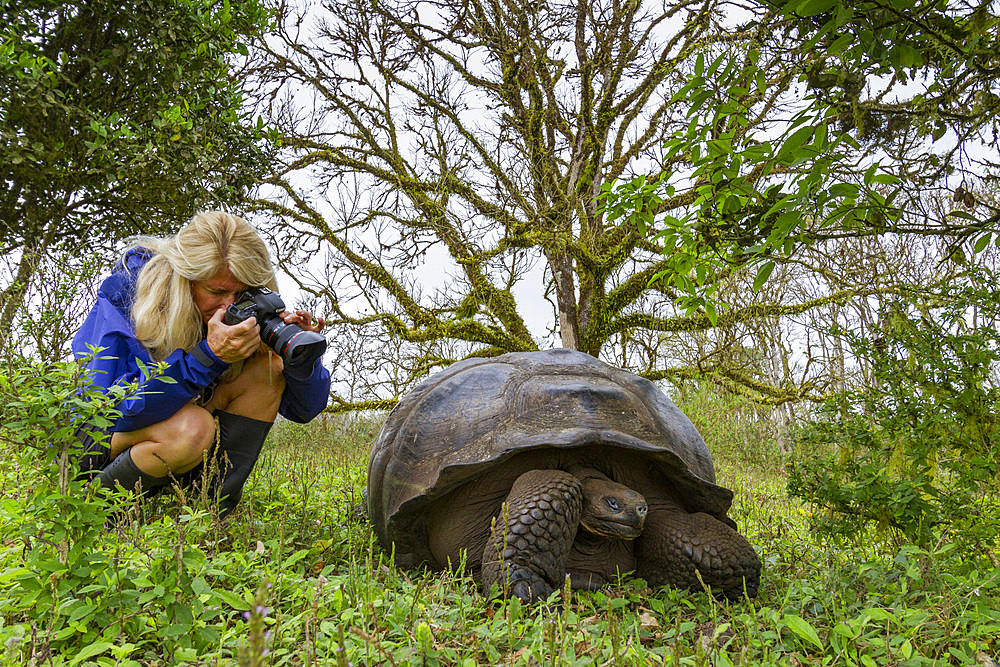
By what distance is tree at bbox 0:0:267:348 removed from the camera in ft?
11.0

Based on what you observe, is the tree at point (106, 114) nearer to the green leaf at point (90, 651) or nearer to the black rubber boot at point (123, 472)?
the black rubber boot at point (123, 472)

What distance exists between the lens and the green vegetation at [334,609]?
1473 mm

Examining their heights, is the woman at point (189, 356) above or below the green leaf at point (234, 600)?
above

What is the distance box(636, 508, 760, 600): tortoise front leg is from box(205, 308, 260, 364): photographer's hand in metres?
1.89

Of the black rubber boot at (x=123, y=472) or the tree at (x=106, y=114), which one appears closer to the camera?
the black rubber boot at (x=123, y=472)

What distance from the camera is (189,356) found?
8.46ft

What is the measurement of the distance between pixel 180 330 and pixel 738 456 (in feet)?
22.7

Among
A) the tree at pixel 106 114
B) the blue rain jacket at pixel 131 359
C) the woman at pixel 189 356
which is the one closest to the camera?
the blue rain jacket at pixel 131 359

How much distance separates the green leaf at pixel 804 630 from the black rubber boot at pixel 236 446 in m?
2.40

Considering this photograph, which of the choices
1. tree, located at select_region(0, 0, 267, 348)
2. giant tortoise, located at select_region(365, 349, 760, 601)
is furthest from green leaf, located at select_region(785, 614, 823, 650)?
tree, located at select_region(0, 0, 267, 348)

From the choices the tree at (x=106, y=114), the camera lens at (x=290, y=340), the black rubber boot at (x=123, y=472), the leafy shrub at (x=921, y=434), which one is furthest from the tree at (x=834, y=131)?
the tree at (x=106, y=114)

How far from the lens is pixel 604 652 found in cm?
163

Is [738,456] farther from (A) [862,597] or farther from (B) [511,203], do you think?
(A) [862,597]

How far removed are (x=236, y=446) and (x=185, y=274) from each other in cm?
85
